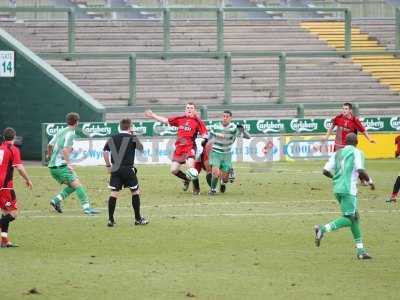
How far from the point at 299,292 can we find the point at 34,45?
94.3 feet

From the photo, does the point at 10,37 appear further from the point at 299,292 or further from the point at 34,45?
the point at 299,292

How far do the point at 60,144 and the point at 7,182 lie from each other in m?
4.84

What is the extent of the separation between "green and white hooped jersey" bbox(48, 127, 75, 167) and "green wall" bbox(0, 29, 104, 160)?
15409 mm

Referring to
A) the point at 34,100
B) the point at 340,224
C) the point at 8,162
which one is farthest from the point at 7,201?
the point at 34,100

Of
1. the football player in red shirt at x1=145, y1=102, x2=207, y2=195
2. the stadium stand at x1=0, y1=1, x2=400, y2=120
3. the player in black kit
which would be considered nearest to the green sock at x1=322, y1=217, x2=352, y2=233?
the player in black kit

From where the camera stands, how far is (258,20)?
1859 inches

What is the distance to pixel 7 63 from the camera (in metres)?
39.8

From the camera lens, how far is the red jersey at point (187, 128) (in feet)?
87.5

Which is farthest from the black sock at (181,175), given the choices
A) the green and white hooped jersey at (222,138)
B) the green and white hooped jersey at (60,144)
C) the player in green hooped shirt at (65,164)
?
the green and white hooped jersey at (60,144)

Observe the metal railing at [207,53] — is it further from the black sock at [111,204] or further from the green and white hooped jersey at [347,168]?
the green and white hooped jersey at [347,168]

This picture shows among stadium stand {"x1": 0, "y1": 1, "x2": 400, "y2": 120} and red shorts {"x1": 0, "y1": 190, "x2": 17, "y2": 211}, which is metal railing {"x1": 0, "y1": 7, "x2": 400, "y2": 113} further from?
red shorts {"x1": 0, "y1": 190, "x2": 17, "y2": 211}

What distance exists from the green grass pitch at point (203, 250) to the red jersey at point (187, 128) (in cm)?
119

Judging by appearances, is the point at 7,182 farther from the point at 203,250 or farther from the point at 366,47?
the point at 366,47

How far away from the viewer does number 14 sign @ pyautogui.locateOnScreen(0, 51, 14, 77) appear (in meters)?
39.7
